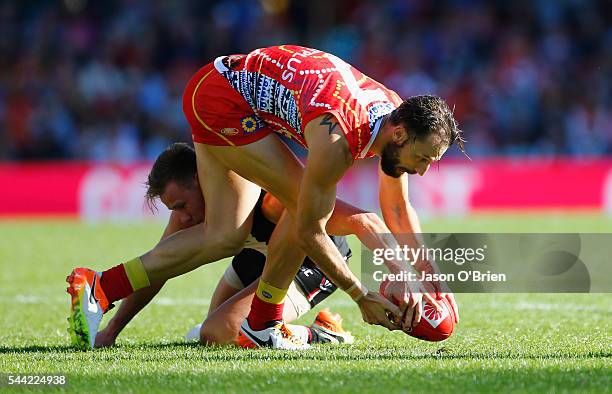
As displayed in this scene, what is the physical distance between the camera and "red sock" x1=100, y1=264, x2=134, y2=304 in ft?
18.1

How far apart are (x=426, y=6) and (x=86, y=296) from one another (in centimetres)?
1391

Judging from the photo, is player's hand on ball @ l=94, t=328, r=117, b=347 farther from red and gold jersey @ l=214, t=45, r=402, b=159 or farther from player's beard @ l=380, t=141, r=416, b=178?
player's beard @ l=380, t=141, r=416, b=178

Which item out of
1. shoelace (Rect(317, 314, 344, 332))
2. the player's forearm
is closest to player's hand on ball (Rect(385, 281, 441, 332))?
shoelace (Rect(317, 314, 344, 332))

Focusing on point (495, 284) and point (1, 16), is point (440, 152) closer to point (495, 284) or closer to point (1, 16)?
point (495, 284)

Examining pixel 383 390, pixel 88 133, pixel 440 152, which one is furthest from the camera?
pixel 88 133

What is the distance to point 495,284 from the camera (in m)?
7.95

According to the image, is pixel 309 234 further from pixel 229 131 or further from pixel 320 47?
pixel 320 47

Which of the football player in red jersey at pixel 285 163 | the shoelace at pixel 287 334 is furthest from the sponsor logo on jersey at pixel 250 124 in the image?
the shoelace at pixel 287 334

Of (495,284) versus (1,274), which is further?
(1,274)

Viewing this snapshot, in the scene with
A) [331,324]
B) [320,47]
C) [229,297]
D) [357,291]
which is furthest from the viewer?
[320,47]

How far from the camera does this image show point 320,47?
18.3m

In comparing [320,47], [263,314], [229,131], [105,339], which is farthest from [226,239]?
[320,47]

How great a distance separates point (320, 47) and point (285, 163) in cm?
1322

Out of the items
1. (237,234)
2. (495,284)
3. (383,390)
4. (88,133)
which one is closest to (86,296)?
(237,234)
